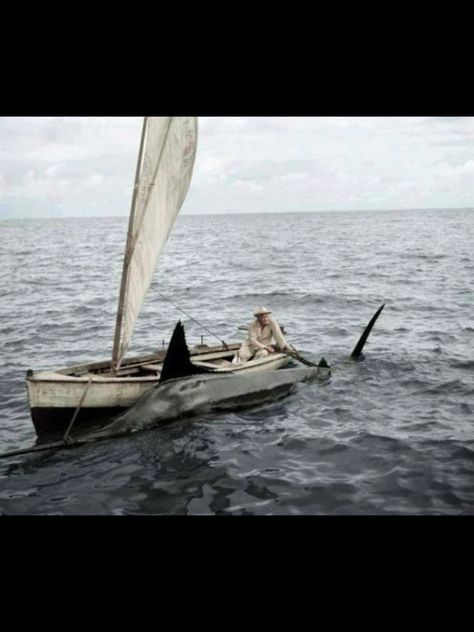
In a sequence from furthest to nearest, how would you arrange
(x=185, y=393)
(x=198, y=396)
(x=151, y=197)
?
(x=151, y=197)
(x=198, y=396)
(x=185, y=393)

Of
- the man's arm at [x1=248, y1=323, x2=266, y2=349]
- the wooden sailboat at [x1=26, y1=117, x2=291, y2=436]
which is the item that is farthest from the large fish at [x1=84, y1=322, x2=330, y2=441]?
the man's arm at [x1=248, y1=323, x2=266, y2=349]

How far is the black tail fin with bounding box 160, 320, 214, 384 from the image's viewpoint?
10553mm

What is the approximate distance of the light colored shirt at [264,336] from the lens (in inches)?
547

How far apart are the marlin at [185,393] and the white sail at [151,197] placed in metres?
1.49

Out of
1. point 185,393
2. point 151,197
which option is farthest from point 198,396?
point 151,197

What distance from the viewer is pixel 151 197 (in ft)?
38.1

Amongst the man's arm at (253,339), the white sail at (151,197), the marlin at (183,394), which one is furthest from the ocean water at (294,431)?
the white sail at (151,197)

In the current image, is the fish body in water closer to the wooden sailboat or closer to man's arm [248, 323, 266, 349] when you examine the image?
the wooden sailboat

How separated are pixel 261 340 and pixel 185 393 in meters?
3.56

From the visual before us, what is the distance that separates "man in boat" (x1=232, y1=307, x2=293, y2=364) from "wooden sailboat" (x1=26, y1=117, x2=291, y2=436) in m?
0.47

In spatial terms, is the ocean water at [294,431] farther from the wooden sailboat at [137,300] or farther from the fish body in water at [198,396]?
the wooden sailboat at [137,300]

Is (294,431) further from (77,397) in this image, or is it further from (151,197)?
(151,197)
